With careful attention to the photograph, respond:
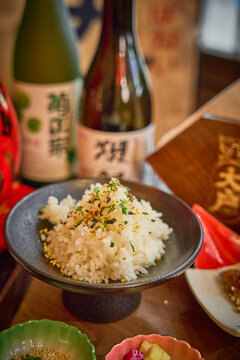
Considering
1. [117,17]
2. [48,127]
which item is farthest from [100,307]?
[117,17]

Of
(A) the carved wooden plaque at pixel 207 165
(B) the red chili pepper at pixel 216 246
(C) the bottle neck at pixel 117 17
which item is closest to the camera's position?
(B) the red chili pepper at pixel 216 246

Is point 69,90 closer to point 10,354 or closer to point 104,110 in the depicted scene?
point 104,110

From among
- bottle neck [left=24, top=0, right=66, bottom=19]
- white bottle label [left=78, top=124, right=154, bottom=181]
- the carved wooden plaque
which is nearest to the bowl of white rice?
the carved wooden plaque

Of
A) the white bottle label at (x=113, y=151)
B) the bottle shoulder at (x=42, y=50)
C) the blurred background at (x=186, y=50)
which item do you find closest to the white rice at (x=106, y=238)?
the white bottle label at (x=113, y=151)

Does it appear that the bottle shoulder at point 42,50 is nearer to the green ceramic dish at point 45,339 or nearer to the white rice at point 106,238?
the white rice at point 106,238

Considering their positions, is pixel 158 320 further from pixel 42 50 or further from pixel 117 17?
pixel 42 50

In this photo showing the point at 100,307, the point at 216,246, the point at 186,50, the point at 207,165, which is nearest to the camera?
the point at 100,307

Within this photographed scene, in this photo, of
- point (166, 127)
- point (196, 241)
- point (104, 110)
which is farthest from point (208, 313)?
point (166, 127)
